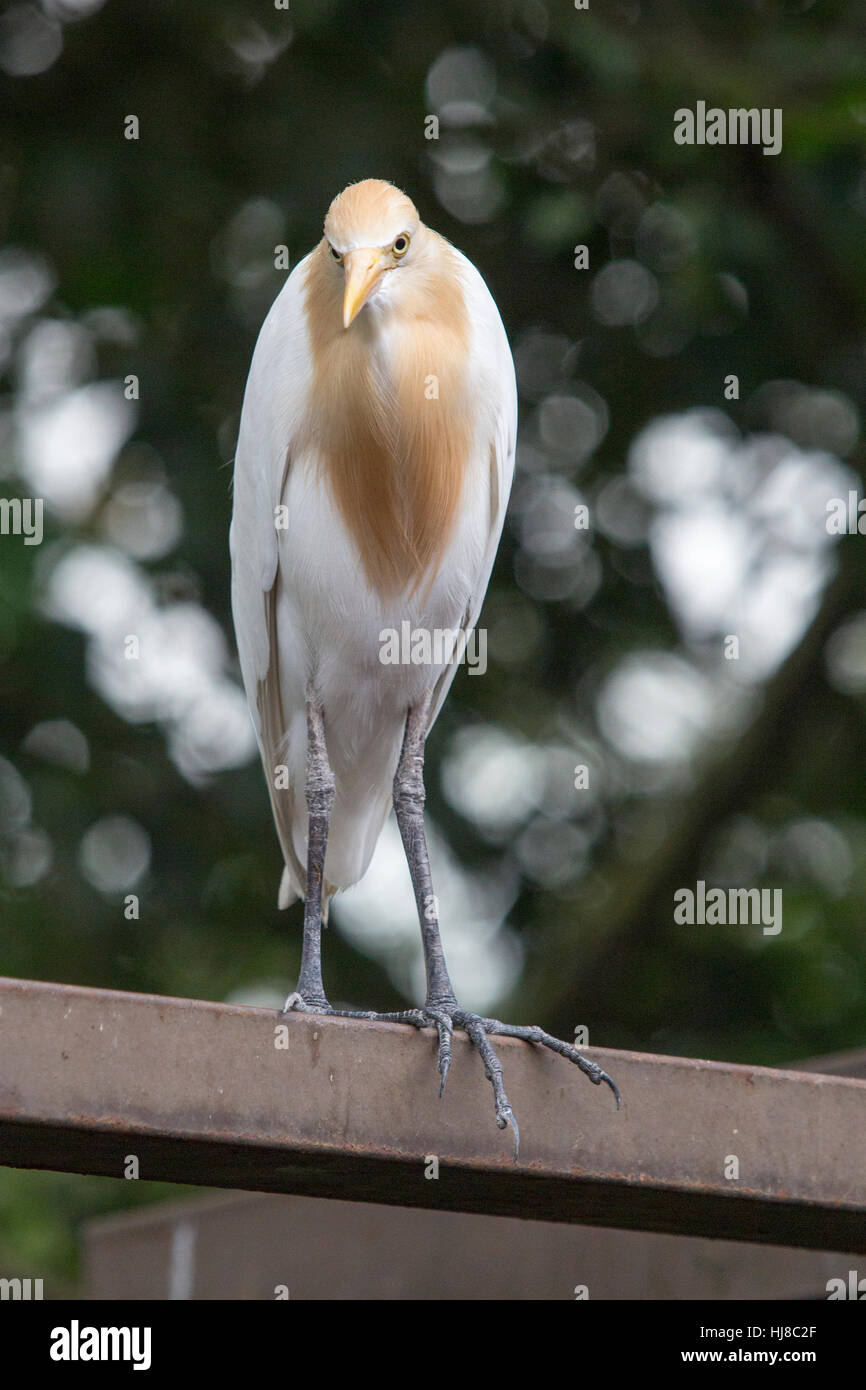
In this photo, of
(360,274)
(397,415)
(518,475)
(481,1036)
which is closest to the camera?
(481,1036)

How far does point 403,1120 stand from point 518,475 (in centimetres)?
288

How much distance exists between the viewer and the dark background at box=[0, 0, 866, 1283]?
140 inches

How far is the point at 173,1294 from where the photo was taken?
2787 mm

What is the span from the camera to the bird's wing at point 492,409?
2.45 meters

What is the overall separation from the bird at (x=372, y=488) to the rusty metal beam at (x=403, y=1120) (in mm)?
538

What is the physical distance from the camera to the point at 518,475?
4.30 metres

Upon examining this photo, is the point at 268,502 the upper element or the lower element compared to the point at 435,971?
upper

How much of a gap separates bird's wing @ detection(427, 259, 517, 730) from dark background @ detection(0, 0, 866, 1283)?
0.71 metres

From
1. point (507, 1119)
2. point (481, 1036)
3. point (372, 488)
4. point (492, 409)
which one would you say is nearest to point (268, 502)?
point (372, 488)

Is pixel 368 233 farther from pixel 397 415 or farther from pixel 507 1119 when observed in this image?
pixel 507 1119

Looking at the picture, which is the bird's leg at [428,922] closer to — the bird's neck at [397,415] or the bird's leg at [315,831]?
the bird's leg at [315,831]

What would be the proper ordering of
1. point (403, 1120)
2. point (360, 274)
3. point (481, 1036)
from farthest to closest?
1. point (360, 274)
2. point (481, 1036)
3. point (403, 1120)

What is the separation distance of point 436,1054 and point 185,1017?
347 mm
